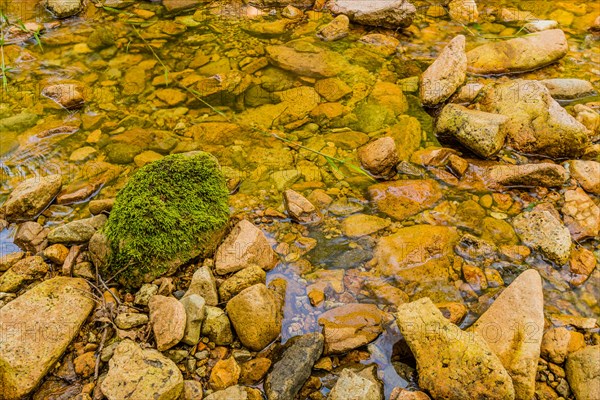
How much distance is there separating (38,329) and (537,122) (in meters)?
4.44

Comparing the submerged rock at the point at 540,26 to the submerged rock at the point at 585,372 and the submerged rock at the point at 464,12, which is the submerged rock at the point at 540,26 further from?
the submerged rock at the point at 585,372

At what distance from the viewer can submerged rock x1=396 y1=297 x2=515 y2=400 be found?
Answer: 240cm

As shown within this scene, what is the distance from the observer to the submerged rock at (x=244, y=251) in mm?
3164

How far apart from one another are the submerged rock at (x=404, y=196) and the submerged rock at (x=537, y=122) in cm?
106

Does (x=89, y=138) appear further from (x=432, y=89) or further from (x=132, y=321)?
(x=432, y=89)

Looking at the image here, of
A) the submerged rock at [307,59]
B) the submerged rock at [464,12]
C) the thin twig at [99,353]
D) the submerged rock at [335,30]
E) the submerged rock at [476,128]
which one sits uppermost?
the submerged rock at [464,12]

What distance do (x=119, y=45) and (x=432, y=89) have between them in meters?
4.16

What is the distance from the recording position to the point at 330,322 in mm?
2889

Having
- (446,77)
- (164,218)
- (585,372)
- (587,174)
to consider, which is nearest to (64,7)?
(164,218)

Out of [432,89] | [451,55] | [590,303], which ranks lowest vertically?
[590,303]

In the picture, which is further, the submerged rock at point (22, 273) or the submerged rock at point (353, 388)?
the submerged rock at point (22, 273)

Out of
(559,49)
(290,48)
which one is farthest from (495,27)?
(290,48)

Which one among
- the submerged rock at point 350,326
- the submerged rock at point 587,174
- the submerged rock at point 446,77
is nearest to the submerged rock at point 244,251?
the submerged rock at point 350,326

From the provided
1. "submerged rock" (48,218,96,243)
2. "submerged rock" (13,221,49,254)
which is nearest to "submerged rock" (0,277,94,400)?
"submerged rock" (48,218,96,243)
